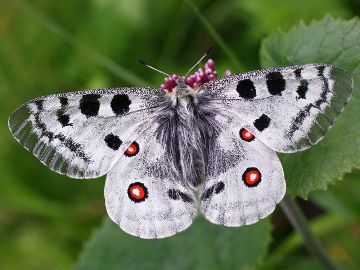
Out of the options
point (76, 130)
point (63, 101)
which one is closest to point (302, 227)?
point (76, 130)

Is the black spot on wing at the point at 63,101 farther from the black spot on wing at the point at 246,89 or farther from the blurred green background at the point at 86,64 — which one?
the blurred green background at the point at 86,64

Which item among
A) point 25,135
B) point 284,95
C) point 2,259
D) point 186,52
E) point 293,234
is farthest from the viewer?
point 186,52

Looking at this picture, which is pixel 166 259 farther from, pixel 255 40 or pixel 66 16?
pixel 66 16

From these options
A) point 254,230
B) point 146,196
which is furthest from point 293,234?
point 146,196

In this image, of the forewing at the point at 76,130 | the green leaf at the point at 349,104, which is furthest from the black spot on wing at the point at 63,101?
the green leaf at the point at 349,104

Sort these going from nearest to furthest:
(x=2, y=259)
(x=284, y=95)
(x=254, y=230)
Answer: (x=284, y=95) → (x=254, y=230) → (x=2, y=259)

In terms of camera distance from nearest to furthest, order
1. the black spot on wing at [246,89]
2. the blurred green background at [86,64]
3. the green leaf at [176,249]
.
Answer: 1. the black spot on wing at [246,89]
2. the green leaf at [176,249]
3. the blurred green background at [86,64]
